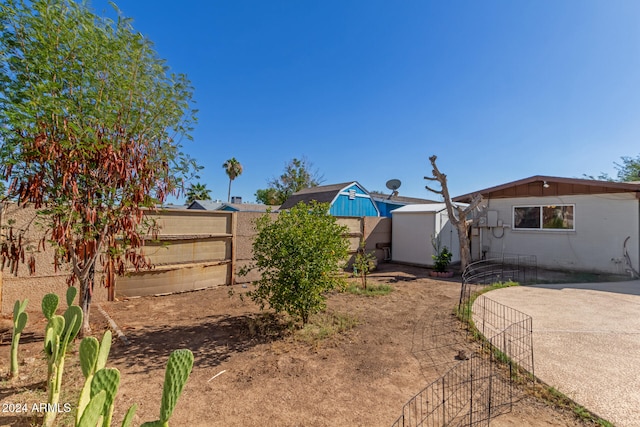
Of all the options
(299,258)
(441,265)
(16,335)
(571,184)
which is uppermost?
(571,184)

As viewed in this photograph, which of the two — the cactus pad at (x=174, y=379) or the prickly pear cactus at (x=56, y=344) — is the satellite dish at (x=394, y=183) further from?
the cactus pad at (x=174, y=379)

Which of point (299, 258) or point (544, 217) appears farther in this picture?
point (544, 217)

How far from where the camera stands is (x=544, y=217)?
995cm

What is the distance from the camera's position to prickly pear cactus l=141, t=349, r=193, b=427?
1.39 metres

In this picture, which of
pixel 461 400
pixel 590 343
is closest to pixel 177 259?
pixel 461 400

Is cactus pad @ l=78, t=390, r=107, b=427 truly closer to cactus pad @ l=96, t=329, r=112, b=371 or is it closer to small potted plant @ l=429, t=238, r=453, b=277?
cactus pad @ l=96, t=329, r=112, b=371

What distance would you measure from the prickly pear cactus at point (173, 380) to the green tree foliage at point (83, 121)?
2029mm

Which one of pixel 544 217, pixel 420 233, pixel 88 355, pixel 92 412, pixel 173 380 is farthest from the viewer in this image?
pixel 420 233

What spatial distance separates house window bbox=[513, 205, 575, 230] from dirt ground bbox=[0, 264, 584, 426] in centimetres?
749

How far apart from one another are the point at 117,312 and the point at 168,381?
4.33 metres

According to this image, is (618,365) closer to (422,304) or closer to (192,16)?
(422,304)

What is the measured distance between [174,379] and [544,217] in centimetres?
1233

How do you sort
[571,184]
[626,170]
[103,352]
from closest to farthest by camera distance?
[103,352], [571,184], [626,170]

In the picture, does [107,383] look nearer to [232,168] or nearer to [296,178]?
[296,178]
